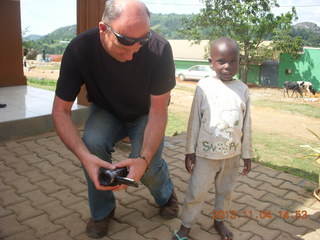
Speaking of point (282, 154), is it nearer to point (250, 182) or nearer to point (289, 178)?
point (289, 178)

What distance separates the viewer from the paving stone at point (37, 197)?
119 inches

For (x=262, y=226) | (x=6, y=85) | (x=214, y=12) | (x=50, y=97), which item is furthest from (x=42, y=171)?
(x=214, y=12)

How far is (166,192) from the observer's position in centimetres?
278

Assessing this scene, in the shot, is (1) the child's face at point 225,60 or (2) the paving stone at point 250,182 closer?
(1) the child's face at point 225,60

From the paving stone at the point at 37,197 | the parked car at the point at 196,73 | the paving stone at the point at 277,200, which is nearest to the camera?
the paving stone at the point at 37,197

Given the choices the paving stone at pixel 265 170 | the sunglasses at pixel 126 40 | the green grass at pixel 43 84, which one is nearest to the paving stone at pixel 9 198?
the sunglasses at pixel 126 40

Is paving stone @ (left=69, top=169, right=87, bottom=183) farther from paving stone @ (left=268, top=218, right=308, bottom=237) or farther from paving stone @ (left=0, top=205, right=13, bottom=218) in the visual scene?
paving stone @ (left=268, top=218, right=308, bottom=237)

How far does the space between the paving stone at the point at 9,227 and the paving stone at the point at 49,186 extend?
518mm

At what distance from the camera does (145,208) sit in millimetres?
2975

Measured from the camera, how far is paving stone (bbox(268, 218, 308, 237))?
8.85ft

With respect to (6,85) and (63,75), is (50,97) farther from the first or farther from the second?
(63,75)

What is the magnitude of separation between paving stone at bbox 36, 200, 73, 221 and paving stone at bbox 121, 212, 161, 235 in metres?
0.50

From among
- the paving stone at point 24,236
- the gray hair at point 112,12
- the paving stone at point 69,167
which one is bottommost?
the paving stone at point 69,167
